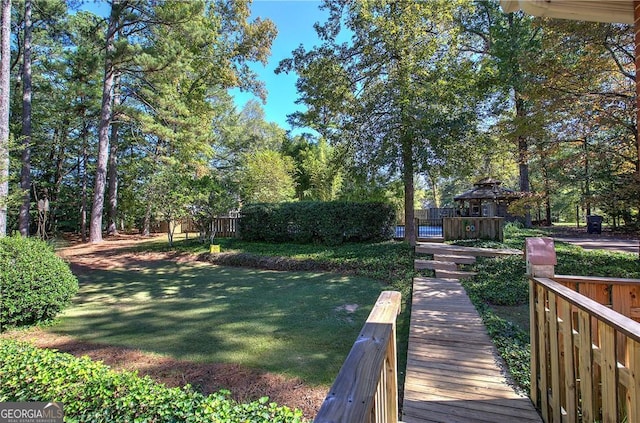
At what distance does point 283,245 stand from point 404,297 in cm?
556

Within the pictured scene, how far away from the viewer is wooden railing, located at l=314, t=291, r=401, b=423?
77cm

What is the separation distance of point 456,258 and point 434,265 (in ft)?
2.38

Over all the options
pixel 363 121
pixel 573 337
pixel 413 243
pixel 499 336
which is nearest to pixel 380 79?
pixel 363 121

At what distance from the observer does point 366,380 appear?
924mm

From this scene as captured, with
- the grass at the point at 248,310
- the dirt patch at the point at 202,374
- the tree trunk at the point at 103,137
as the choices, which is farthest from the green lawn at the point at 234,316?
the tree trunk at the point at 103,137

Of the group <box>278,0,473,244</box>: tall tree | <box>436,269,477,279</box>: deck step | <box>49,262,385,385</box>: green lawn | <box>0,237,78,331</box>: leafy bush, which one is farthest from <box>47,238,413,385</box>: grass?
<box>278,0,473,244</box>: tall tree

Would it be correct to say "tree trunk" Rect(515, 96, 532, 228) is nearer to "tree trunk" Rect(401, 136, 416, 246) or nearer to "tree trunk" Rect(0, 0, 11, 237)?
"tree trunk" Rect(401, 136, 416, 246)

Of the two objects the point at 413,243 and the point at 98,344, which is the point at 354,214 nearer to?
the point at 413,243

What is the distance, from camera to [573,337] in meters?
1.72

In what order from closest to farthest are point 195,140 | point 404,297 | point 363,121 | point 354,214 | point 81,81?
point 404,297 < point 363,121 < point 354,214 < point 81,81 < point 195,140

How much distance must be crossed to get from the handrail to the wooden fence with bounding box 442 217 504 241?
23.6 feet

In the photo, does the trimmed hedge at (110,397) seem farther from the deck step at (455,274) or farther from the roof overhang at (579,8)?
the deck step at (455,274)

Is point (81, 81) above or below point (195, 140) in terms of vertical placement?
above

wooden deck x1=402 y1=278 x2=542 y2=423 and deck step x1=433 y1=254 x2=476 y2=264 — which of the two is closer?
wooden deck x1=402 y1=278 x2=542 y2=423
